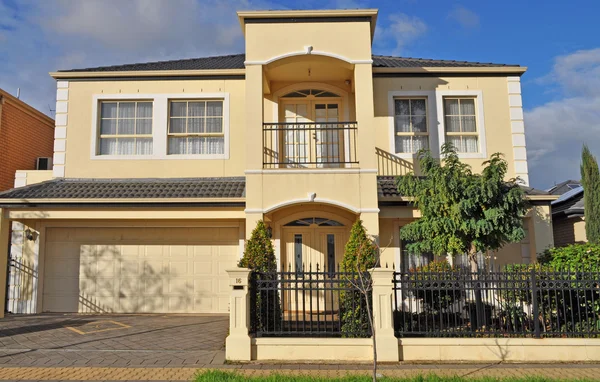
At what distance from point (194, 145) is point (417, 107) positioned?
6.51 meters

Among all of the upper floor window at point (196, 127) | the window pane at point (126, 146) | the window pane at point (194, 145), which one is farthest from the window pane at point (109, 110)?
the window pane at point (194, 145)

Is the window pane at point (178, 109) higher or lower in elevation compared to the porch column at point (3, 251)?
higher

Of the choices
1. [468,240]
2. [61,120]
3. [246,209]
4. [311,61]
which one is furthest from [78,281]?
[468,240]

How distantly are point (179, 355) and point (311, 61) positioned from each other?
764cm

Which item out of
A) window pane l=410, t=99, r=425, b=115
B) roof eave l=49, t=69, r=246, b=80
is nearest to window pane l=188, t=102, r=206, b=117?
roof eave l=49, t=69, r=246, b=80

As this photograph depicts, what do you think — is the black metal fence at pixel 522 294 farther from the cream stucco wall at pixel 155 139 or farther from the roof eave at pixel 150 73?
the roof eave at pixel 150 73

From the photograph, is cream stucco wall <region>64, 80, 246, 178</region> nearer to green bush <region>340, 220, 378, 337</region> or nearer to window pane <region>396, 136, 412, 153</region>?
window pane <region>396, 136, 412, 153</region>

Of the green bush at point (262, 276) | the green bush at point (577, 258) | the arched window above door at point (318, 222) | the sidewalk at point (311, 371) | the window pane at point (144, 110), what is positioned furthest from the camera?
the window pane at point (144, 110)

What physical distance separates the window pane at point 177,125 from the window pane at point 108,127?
164 cm

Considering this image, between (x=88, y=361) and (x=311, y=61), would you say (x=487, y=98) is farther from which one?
(x=88, y=361)

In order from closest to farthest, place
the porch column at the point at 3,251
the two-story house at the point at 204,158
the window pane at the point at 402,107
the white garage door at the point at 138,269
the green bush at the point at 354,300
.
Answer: the green bush at the point at 354,300 < the porch column at the point at 3,251 < the two-story house at the point at 204,158 < the white garage door at the point at 138,269 < the window pane at the point at 402,107

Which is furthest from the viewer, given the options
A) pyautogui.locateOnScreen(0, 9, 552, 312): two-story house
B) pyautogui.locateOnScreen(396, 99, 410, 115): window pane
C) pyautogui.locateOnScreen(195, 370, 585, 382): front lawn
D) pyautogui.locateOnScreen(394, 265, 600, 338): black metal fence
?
pyautogui.locateOnScreen(396, 99, 410, 115): window pane

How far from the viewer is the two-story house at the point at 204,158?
41.0 ft

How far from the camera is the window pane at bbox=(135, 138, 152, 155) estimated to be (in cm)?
1362
